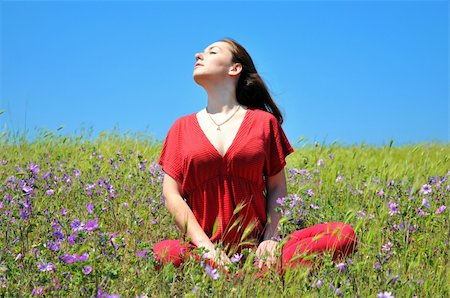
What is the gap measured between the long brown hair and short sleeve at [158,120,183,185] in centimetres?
51

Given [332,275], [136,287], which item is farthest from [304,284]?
[136,287]

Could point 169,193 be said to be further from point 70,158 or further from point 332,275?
point 70,158

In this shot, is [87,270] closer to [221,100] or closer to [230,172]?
[230,172]

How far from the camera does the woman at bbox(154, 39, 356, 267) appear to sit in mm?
4230

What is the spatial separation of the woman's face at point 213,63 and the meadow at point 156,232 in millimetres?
990

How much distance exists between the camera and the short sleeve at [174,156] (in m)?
4.36

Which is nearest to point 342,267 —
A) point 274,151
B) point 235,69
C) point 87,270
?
point 274,151

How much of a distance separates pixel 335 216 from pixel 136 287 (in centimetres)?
191

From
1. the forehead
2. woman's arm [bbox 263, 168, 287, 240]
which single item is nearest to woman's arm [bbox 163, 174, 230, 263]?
woman's arm [bbox 263, 168, 287, 240]

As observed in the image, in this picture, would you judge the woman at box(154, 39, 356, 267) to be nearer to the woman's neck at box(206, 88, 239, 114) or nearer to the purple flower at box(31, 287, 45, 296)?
the woman's neck at box(206, 88, 239, 114)

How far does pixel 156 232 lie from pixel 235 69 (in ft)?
5.06

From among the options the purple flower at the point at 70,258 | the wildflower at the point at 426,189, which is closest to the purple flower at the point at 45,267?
the purple flower at the point at 70,258

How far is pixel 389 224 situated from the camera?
471cm

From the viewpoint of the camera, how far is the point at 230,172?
169 inches
